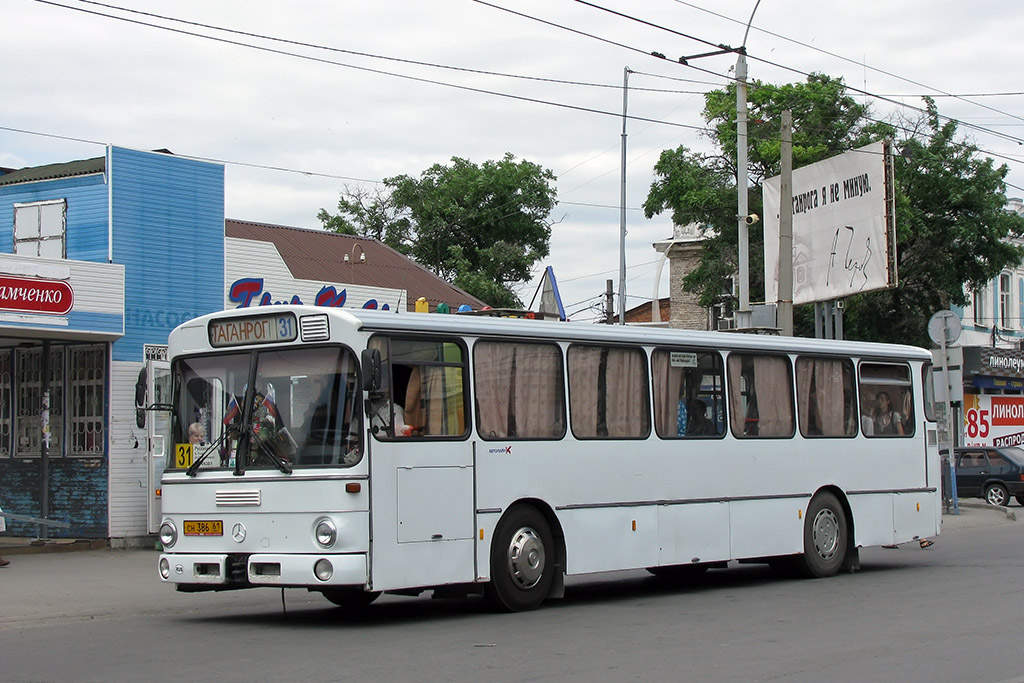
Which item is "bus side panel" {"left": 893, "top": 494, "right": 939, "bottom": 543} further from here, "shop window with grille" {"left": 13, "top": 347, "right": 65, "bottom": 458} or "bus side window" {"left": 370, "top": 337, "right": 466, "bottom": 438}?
"shop window with grille" {"left": 13, "top": 347, "right": 65, "bottom": 458}

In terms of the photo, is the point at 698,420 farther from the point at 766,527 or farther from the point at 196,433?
the point at 196,433

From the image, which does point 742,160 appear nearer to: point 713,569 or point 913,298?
point 713,569

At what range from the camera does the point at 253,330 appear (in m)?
11.8

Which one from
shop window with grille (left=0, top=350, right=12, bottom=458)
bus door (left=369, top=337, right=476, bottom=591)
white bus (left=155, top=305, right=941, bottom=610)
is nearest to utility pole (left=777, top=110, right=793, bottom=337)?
white bus (left=155, top=305, right=941, bottom=610)

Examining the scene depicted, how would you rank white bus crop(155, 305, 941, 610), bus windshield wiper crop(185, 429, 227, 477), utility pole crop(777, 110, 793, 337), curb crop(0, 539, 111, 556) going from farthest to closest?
utility pole crop(777, 110, 793, 337) < curb crop(0, 539, 111, 556) < bus windshield wiper crop(185, 429, 227, 477) < white bus crop(155, 305, 941, 610)

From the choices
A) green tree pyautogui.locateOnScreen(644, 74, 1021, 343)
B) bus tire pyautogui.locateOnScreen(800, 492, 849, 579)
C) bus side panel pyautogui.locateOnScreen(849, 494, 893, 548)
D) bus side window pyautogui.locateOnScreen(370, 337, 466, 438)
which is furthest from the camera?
green tree pyautogui.locateOnScreen(644, 74, 1021, 343)

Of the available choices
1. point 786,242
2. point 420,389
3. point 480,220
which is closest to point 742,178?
point 786,242

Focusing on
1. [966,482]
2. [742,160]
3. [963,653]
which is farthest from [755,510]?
[966,482]

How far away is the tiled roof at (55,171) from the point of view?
20.3 metres

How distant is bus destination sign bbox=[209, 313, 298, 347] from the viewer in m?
11.6

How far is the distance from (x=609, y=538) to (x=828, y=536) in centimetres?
408

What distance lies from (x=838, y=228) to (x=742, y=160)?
13.8ft

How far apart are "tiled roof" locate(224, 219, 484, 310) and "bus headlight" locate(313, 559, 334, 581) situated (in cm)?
1808

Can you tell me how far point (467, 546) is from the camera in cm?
1199
